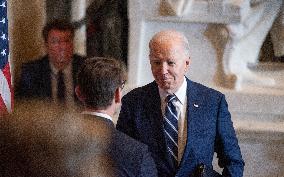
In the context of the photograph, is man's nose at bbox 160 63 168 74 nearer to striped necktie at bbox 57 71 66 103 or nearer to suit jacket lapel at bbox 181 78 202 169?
suit jacket lapel at bbox 181 78 202 169

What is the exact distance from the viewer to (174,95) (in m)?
2.69

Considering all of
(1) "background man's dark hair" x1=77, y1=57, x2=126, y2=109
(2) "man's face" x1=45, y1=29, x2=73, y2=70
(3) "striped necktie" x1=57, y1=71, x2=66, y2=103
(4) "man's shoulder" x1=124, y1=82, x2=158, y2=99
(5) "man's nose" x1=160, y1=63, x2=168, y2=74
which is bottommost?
(3) "striped necktie" x1=57, y1=71, x2=66, y2=103

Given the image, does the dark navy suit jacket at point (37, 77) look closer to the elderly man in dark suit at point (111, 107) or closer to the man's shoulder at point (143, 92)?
the man's shoulder at point (143, 92)

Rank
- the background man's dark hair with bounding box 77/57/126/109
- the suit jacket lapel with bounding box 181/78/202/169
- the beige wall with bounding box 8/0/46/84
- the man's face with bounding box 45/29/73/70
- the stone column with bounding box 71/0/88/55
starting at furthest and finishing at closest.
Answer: the beige wall with bounding box 8/0/46/84
the stone column with bounding box 71/0/88/55
the man's face with bounding box 45/29/73/70
the suit jacket lapel with bounding box 181/78/202/169
the background man's dark hair with bounding box 77/57/126/109

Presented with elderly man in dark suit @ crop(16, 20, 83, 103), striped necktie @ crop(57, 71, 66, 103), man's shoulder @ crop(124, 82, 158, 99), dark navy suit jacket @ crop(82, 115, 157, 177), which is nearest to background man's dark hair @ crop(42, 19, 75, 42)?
elderly man in dark suit @ crop(16, 20, 83, 103)

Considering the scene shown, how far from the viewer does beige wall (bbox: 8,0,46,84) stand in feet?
14.0

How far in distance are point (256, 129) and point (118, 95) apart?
217 cm

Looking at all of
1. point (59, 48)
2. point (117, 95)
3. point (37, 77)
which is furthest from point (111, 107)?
point (37, 77)

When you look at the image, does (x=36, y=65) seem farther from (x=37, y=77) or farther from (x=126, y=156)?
(x=126, y=156)

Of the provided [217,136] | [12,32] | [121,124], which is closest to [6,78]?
[12,32]

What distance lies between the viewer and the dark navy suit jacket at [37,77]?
4035 millimetres

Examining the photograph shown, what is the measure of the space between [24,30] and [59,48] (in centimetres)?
51

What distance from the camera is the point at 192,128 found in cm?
263

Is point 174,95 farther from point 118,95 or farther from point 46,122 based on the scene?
point 46,122
